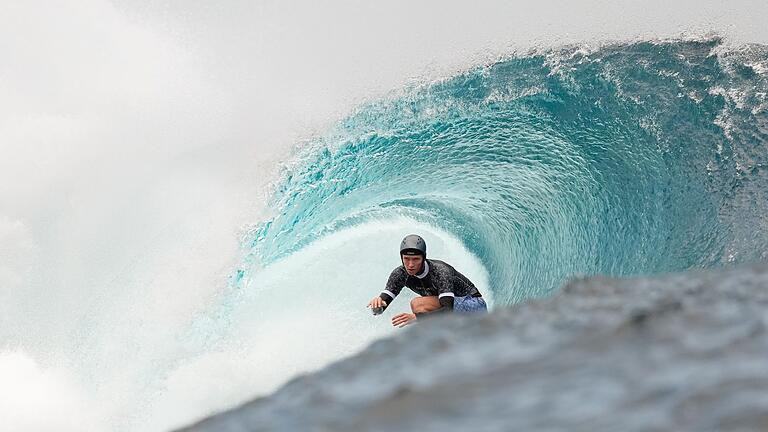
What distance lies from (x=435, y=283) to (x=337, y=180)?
181 inches

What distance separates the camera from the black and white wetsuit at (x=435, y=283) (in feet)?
20.7

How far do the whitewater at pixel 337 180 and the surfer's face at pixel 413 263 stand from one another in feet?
7.27

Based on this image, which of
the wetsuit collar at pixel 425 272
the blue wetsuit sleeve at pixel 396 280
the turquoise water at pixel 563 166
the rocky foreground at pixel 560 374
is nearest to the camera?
the rocky foreground at pixel 560 374

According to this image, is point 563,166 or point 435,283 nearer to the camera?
point 435,283

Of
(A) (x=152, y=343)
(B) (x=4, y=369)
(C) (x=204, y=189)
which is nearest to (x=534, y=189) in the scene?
(C) (x=204, y=189)

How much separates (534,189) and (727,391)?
8.43 meters

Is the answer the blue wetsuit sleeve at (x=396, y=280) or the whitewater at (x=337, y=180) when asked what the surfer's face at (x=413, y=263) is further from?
the whitewater at (x=337, y=180)

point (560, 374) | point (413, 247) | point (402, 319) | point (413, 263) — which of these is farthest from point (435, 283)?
point (560, 374)

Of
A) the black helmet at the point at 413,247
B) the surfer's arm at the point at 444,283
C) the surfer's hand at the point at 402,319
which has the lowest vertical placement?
the surfer's hand at the point at 402,319

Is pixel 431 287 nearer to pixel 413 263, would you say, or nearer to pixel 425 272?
pixel 425 272

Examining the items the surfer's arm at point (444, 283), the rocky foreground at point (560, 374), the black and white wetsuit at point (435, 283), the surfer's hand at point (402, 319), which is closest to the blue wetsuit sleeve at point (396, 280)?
the black and white wetsuit at point (435, 283)

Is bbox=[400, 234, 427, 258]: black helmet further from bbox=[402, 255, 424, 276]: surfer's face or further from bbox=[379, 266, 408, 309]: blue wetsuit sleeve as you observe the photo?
bbox=[379, 266, 408, 309]: blue wetsuit sleeve

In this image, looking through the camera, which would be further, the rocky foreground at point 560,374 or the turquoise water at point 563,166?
the turquoise water at point 563,166

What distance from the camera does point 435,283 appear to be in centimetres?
639
